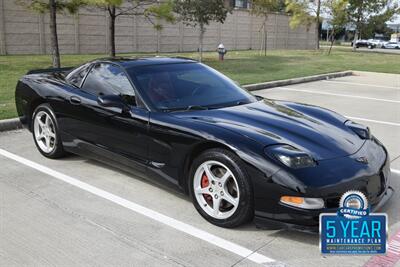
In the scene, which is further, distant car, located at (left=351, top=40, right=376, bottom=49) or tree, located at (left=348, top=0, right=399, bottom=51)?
distant car, located at (left=351, top=40, right=376, bottom=49)

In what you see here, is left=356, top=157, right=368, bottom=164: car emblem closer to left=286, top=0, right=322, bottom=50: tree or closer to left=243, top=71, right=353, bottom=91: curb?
left=243, top=71, right=353, bottom=91: curb

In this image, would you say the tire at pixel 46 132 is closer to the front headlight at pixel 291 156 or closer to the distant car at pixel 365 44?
the front headlight at pixel 291 156

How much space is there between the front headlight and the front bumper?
0.06 metres

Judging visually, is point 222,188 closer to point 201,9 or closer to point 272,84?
point 272,84

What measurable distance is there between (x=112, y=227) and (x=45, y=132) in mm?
2267

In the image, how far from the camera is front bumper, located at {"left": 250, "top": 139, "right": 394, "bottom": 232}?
10.4ft

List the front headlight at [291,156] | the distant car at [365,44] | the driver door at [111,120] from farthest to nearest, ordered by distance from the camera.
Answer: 1. the distant car at [365,44]
2. the driver door at [111,120]
3. the front headlight at [291,156]

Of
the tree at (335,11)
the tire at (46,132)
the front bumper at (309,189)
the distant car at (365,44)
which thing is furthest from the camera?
the distant car at (365,44)

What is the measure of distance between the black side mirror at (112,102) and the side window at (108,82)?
7 cm

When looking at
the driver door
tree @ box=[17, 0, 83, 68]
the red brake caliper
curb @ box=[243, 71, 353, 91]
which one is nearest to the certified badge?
the red brake caliper

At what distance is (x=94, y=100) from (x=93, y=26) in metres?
21.5

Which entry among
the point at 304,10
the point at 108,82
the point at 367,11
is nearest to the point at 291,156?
the point at 108,82

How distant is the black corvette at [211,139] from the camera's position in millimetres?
3273

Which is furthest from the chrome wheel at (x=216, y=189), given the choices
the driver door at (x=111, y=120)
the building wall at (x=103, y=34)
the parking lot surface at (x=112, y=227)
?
the building wall at (x=103, y=34)
